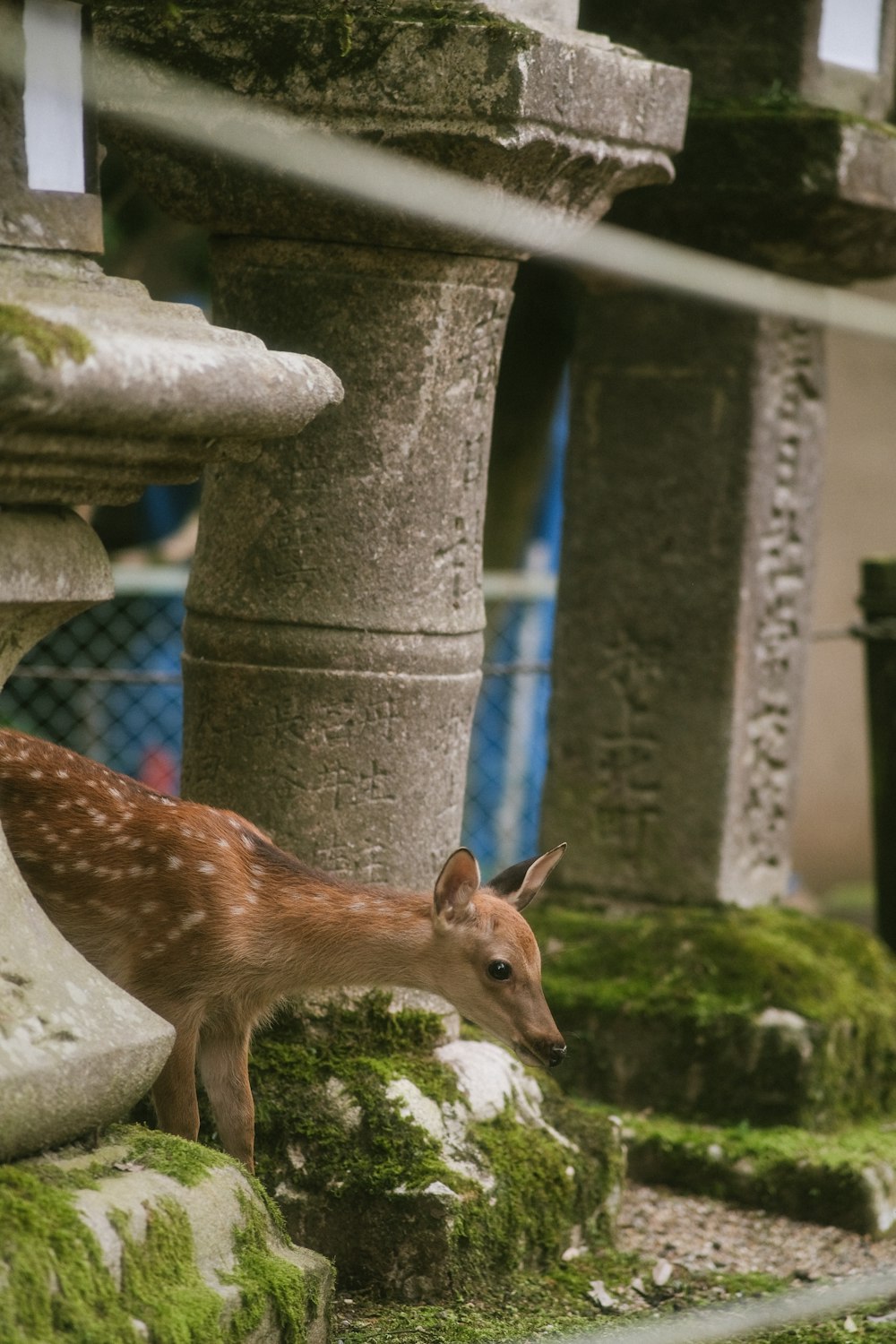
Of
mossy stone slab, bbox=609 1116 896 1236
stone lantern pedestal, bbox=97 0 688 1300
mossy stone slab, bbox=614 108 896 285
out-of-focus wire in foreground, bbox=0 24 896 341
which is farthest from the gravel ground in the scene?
mossy stone slab, bbox=614 108 896 285

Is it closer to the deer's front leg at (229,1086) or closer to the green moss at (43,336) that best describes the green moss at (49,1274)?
the deer's front leg at (229,1086)

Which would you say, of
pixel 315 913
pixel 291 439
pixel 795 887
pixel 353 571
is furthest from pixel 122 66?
pixel 795 887

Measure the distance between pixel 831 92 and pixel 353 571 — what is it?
216cm

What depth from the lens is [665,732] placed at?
15.9 ft

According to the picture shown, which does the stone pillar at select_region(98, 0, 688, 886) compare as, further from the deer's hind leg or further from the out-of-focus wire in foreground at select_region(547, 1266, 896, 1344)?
the out-of-focus wire in foreground at select_region(547, 1266, 896, 1344)

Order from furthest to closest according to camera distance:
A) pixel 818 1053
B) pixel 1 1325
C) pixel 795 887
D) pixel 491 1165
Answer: pixel 795 887, pixel 818 1053, pixel 491 1165, pixel 1 1325

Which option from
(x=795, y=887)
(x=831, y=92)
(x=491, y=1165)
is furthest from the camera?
(x=795, y=887)

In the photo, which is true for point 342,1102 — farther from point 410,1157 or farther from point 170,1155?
point 170,1155

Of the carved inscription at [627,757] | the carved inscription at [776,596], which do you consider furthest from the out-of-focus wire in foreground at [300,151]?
the carved inscription at [627,757]

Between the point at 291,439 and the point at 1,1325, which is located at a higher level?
the point at 291,439

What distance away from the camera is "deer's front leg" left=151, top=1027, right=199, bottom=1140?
3.11 meters

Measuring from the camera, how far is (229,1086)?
128 inches

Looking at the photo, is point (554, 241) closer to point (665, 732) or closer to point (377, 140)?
point (377, 140)

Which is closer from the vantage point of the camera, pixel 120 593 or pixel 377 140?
pixel 377 140
